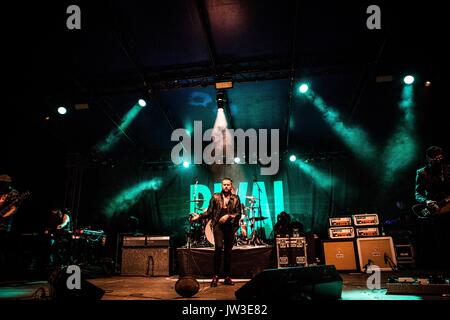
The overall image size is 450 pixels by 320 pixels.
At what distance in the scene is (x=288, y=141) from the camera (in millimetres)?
10633

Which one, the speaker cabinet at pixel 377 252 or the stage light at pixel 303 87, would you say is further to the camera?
the stage light at pixel 303 87

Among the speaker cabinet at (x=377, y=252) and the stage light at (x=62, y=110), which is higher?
the stage light at (x=62, y=110)

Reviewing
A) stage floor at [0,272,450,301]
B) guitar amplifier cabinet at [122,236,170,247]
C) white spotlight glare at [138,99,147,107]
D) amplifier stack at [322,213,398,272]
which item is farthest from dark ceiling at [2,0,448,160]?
stage floor at [0,272,450,301]

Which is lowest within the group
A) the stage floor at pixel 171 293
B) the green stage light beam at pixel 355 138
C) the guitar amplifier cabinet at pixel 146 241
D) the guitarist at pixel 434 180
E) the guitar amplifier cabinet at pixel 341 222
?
the stage floor at pixel 171 293

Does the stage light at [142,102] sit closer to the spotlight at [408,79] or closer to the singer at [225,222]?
the singer at [225,222]

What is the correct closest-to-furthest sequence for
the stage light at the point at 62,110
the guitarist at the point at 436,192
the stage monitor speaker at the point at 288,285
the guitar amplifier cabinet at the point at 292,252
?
the stage monitor speaker at the point at 288,285 < the guitarist at the point at 436,192 < the guitar amplifier cabinet at the point at 292,252 < the stage light at the point at 62,110

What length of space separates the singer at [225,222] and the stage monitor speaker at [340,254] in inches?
134

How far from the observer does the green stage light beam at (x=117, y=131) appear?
9.16 m

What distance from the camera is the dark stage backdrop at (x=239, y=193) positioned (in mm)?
9828

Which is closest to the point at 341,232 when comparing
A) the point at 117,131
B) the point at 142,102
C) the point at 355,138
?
the point at 355,138

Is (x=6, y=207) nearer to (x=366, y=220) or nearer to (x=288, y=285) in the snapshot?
(x=288, y=285)

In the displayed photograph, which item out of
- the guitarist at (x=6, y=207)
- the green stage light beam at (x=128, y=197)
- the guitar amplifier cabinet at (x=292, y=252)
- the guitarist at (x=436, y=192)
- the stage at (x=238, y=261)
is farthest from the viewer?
the green stage light beam at (x=128, y=197)

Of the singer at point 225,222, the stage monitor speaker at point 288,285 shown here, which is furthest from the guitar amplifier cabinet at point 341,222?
the stage monitor speaker at point 288,285

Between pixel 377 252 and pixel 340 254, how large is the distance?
845mm
